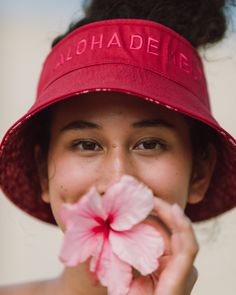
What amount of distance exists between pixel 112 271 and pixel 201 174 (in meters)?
0.50

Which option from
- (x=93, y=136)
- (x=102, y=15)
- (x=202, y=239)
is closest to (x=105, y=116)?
(x=93, y=136)

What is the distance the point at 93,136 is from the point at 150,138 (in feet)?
0.37

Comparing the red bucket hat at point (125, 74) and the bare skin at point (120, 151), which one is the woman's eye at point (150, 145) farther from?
the red bucket hat at point (125, 74)

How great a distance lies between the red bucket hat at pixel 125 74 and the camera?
126 centimetres

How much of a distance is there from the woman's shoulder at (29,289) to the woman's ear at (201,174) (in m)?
0.43

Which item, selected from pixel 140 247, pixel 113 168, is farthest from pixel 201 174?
pixel 140 247

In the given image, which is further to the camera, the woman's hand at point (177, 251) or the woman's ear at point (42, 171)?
the woman's ear at point (42, 171)

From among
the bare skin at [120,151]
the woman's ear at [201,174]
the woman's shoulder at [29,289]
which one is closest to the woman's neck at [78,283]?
the woman's shoulder at [29,289]

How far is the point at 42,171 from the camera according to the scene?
1.54 m

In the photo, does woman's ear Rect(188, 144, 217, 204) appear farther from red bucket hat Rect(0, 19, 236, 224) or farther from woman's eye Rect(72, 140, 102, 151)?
woman's eye Rect(72, 140, 102, 151)

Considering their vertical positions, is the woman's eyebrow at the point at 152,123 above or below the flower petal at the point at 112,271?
above

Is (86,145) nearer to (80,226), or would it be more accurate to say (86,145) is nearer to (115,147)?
(115,147)

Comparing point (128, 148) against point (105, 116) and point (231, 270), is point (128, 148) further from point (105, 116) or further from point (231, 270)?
point (231, 270)

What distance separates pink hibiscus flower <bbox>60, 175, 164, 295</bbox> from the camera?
3.48 ft
